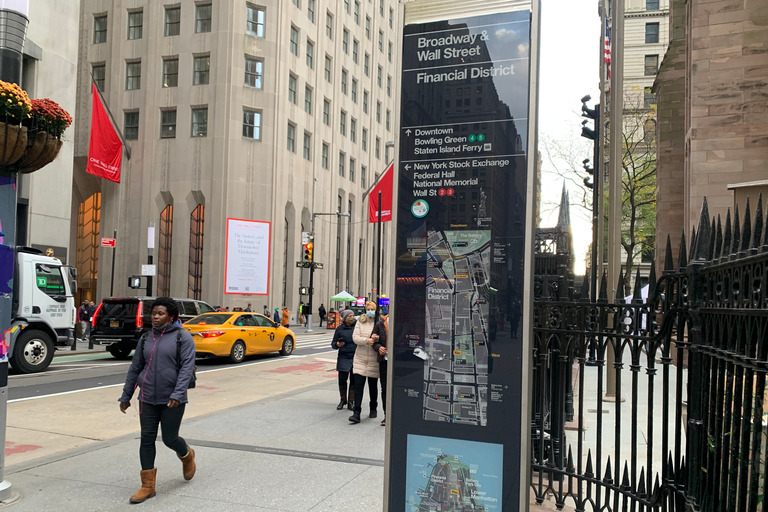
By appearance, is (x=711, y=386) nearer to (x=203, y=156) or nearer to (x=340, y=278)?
(x=203, y=156)

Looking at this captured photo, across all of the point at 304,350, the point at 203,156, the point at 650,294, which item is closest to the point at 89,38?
the point at 203,156

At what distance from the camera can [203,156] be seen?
4003 centimetres


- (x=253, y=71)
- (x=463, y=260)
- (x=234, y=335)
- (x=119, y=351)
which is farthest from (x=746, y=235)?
(x=253, y=71)

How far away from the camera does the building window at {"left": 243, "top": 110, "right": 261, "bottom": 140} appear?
41188 millimetres

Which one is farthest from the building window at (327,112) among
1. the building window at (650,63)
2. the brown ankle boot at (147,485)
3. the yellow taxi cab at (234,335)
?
the brown ankle boot at (147,485)

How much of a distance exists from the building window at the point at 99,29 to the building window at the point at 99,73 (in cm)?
169

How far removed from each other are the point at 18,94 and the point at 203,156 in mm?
35443

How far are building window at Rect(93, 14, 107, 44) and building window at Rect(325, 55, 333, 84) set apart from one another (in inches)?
635

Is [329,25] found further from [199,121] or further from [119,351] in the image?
[119,351]

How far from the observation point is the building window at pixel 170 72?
41.0m

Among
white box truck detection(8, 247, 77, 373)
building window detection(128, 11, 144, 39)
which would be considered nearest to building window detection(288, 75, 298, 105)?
building window detection(128, 11, 144, 39)

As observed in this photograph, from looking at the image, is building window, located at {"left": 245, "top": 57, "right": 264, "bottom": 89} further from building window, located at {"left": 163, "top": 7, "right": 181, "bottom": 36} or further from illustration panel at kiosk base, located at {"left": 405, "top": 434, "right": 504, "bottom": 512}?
illustration panel at kiosk base, located at {"left": 405, "top": 434, "right": 504, "bottom": 512}

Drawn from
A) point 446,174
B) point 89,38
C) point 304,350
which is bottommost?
point 304,350

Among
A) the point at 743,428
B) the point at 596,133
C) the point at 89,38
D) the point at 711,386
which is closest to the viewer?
the point at 743,428
